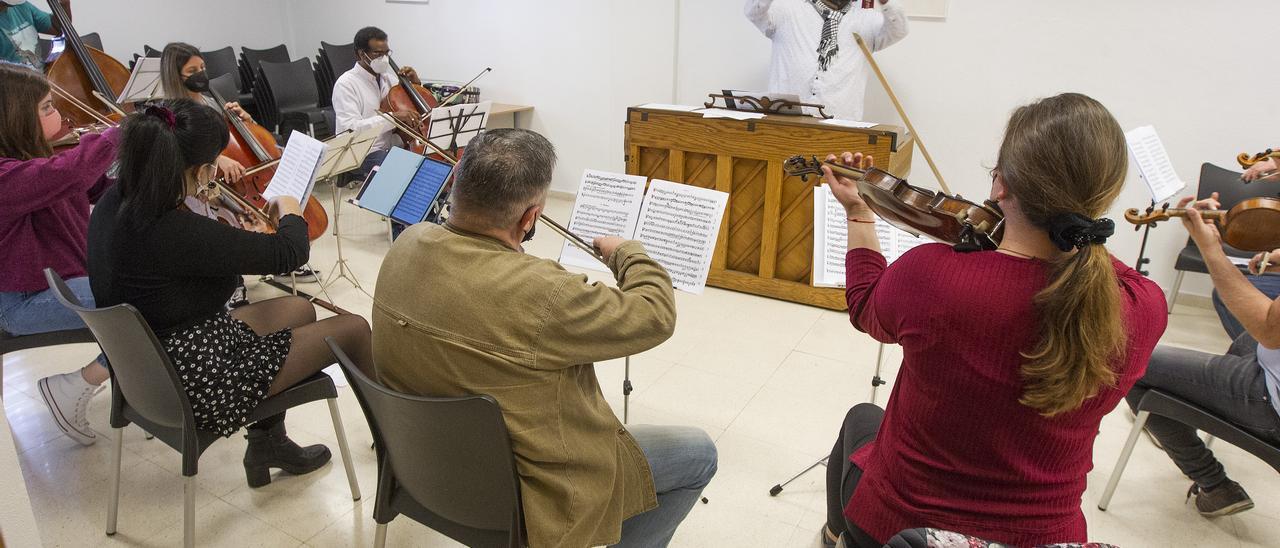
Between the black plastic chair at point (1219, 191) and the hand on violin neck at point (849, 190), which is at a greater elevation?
the hand on violin neck at point (849, 190)

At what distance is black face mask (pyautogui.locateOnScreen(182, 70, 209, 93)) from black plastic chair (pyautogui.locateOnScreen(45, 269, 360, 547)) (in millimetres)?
1879

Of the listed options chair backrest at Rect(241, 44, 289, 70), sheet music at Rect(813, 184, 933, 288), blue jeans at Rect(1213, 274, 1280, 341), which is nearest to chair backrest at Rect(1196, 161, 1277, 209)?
blue jeans at Rect(1213, 274, 1280, 341)

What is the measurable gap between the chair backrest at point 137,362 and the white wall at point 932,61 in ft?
11.5

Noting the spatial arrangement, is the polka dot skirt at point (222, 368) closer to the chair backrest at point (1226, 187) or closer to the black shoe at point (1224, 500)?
the black shoe at point (1224, 500)

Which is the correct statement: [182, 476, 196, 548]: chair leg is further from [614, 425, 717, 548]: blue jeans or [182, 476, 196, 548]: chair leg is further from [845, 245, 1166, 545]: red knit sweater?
Result: [845, 245, 1166, 545]: red knit sweater

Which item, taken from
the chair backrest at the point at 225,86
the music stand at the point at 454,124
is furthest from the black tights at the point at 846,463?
the chair backrest at the point at 225,86

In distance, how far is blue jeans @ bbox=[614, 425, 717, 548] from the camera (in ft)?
5.26

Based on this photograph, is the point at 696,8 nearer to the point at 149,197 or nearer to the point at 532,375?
the point at 149,197

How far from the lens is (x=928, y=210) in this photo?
5.32ft

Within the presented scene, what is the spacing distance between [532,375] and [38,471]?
77.4 inches

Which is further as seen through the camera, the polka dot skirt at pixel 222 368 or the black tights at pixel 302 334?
the black tights at pixel 302 334

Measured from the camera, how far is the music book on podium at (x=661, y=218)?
206 cm

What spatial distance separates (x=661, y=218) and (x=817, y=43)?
2.35m

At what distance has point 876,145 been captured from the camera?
3.24 m
